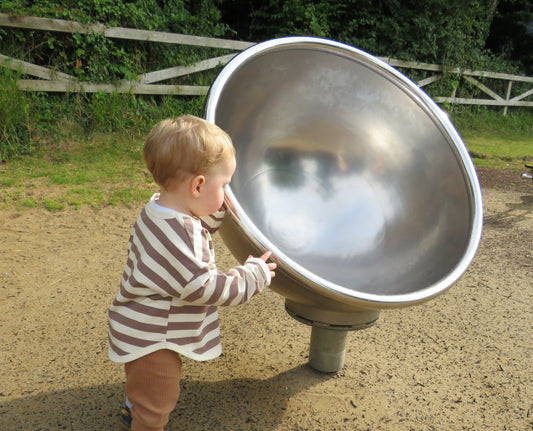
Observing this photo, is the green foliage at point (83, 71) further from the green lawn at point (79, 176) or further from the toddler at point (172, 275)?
the toddler at point (172, 275)

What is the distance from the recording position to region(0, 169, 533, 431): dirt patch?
173 centimetres

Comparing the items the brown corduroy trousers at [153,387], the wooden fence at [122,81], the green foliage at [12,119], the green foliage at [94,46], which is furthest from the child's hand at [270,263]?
the green foliage at [94,46]

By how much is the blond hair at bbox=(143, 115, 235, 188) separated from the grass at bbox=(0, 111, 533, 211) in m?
2.39

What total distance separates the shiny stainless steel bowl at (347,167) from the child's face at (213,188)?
0.53 m

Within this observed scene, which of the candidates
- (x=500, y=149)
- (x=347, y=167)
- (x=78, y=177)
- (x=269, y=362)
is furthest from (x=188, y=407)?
(x=500, y=149)

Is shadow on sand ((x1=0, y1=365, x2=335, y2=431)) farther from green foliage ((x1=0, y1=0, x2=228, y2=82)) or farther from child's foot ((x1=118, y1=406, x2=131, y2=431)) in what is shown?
green foliage ((x1=0, y1=0, x2=228, y2=82))

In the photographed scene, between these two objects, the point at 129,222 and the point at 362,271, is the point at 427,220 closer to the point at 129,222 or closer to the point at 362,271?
the point at 362,271

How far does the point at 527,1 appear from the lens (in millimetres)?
12109

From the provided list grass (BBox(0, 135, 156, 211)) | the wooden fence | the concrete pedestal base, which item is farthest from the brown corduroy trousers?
the wooden fence

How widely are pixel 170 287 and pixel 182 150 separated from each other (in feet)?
1.08

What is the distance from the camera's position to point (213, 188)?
1.28 meters

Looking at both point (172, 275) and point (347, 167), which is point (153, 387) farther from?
point (347, 167)

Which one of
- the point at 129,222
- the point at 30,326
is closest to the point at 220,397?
the point at 30,326

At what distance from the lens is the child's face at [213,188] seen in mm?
1272
